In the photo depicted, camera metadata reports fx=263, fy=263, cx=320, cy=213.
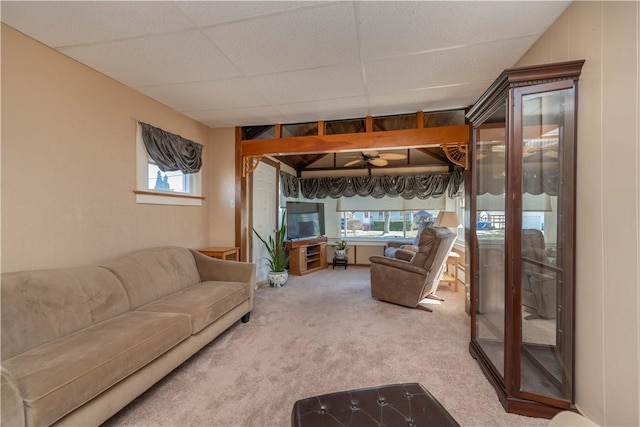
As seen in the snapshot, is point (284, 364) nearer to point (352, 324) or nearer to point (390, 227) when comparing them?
point (352, 324)

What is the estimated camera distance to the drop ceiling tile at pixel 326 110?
3080 mm

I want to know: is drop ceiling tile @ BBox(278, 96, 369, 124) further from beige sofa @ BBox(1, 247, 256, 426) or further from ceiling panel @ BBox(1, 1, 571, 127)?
beige sofa @ BBox(1, 247, 256, 426)

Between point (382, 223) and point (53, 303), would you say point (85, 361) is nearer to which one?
point (53, 303)

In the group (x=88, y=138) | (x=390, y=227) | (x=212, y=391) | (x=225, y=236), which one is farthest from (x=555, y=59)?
(x=390, y=227)

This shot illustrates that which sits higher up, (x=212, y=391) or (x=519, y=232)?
(x=519, y=232)

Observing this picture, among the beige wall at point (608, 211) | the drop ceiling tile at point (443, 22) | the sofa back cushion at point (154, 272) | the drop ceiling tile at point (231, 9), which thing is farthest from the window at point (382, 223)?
the drop ceiling tile at point (231, 9)

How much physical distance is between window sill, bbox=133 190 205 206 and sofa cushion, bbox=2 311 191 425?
4.33ft

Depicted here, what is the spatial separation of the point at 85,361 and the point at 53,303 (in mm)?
632

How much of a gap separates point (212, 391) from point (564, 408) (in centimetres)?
221

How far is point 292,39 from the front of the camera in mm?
1929

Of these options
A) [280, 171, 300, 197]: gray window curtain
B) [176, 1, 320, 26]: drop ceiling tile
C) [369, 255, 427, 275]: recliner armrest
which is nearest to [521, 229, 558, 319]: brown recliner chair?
[369, 255, 427, 275]: recliner armrest

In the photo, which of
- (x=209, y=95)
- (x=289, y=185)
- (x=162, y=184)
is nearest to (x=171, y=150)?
(x=162, y=184)

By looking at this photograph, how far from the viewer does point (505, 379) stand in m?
1.69

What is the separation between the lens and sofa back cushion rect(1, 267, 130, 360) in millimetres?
1506
